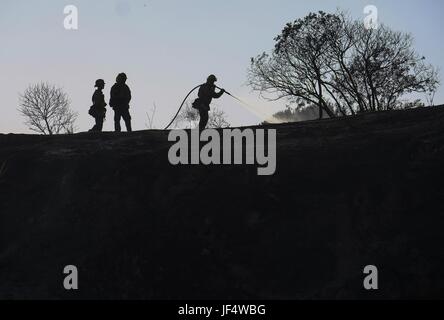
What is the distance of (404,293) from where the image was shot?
1133cm

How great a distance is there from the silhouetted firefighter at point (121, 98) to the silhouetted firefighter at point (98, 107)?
20.6 inches

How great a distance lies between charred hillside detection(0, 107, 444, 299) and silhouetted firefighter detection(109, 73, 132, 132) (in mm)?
1955

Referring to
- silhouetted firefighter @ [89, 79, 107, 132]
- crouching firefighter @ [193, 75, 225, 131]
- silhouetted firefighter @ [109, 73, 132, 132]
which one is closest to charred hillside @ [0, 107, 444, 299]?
silhouetted firefighter @ [109, 73, 132, 132]

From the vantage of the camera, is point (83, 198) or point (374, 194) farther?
point (83, 198)

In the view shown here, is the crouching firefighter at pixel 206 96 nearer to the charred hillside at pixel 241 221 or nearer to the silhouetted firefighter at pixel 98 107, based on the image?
the charred hillside at pixel 241 221

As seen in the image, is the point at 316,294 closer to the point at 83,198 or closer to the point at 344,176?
the point at 344,176

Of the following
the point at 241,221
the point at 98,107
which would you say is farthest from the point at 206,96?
the point at 241,221

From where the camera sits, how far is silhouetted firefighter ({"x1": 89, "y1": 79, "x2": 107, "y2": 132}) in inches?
708

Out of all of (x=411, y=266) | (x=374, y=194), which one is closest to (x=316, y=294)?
(x=411, y=266)

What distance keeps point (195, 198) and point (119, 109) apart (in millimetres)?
4991

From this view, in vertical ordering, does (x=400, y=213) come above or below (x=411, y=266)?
above

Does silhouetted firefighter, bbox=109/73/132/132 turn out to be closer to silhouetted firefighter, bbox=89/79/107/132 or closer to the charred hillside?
silhouetted firefighter, bbox=89/79/107/132

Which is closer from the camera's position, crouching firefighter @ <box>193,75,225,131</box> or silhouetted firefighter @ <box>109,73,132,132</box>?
crouching firefighter @ <box>193,75,225,131</box>
